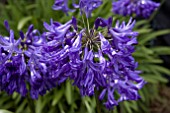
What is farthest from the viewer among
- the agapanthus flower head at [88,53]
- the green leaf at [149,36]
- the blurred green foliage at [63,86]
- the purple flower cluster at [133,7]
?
the green leaf at [149,36]

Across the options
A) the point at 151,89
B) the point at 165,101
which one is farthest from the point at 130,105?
the point at 165,101

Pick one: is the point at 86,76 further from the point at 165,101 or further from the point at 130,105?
the point at 165,101

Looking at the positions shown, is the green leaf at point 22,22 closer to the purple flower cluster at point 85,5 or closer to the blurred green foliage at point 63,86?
the blurred green foliage at point 63,86

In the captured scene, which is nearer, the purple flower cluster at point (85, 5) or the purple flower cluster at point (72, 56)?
the purple flower cluster at point (72, 56)

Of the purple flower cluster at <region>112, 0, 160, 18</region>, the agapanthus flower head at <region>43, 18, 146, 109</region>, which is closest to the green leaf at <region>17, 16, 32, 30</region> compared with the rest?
the purple flower cluster at <region>112, 0, 160, 18</region>

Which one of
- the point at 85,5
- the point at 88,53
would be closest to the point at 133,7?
the point at 85,5

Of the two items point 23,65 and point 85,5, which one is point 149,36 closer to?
point 85,5

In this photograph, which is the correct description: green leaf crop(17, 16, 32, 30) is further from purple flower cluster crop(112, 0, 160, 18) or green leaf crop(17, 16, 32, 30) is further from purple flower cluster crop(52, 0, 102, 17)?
purple flower cluster crop(52, 0, 102, 17)

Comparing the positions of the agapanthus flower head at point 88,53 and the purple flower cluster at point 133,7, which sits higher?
the purple flower cluster at point 133,7

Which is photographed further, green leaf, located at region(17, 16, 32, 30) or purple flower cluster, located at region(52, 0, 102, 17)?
green leaf, located at region(17, 16, 32, 30)

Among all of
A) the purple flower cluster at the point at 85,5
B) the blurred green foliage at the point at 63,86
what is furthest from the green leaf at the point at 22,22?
the purple flower cluster at the point at 85,5
